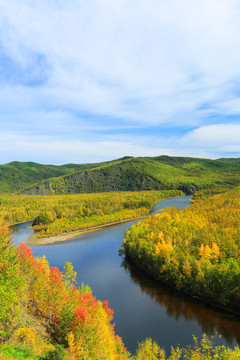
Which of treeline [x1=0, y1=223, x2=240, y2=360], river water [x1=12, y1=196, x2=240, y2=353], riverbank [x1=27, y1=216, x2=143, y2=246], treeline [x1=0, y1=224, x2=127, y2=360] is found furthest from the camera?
riverbank [x1=27, y1=216, x2=143, y2=246]

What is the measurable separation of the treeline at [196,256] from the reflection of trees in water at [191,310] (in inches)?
78.5

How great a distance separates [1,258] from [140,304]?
39295 millimetres

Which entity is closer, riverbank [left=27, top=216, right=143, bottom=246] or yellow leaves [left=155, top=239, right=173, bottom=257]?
yellow leaves [left=155, top=239, right=173, bottom=257]

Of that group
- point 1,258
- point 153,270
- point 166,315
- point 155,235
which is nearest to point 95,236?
point 155,235

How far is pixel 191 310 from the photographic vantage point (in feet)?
157

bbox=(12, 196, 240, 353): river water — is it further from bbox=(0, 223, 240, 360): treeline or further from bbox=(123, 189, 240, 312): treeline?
bbox=(0, 223, 240, 360): treeline

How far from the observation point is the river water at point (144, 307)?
133 feet

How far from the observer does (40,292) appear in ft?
114

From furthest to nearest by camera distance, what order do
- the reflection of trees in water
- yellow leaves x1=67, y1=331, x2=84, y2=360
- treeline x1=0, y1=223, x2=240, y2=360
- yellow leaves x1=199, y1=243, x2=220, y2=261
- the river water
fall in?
yellow leaves x1=199, y1=243, x2=220, y2=261, the reflection of trees in water, the river water, yellow leaves x1=67, y1=331, x2=84, y2=360, treeline x1=0, y1=223, x2=240, y2=360

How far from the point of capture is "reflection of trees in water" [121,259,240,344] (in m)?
41.3

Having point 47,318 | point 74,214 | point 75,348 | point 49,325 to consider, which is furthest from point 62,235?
point 75,348

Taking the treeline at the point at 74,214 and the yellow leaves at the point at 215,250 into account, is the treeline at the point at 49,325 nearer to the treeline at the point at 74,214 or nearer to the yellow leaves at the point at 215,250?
the yellow leaves at the point at 215,250

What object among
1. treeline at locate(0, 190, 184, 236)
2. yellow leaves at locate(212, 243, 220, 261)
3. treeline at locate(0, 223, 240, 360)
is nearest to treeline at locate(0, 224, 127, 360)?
treeline at locate(0, 223, 240, 360)

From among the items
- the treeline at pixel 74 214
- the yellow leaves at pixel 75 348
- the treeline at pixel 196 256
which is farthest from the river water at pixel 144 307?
the treeline at pixel 74 214
